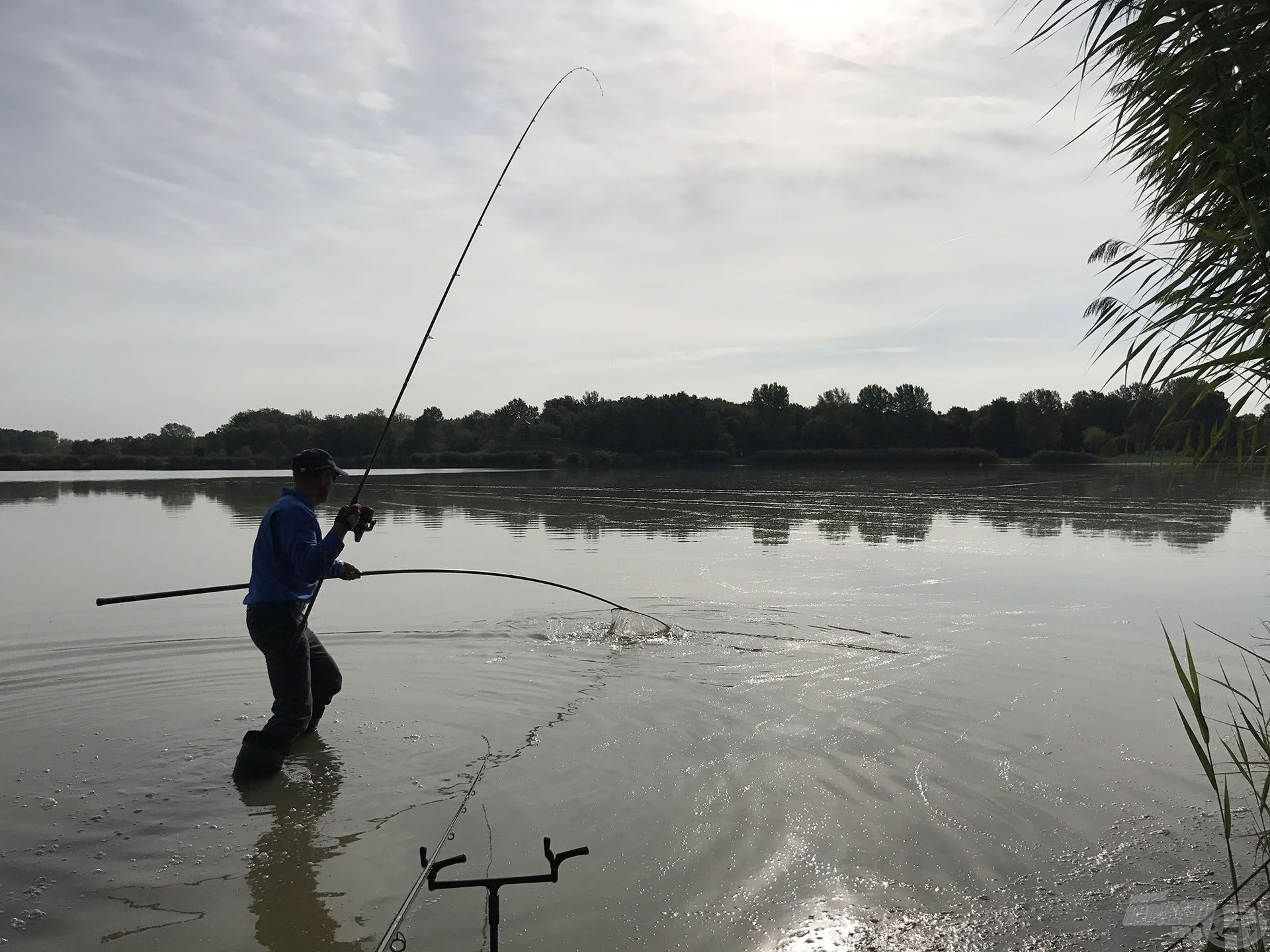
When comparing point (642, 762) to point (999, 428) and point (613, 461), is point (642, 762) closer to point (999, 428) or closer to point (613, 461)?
point (613, 461)

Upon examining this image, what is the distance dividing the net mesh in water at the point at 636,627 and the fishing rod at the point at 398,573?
0.19 feet

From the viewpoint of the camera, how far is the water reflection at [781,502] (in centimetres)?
2136

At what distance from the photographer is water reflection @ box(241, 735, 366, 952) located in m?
3.96

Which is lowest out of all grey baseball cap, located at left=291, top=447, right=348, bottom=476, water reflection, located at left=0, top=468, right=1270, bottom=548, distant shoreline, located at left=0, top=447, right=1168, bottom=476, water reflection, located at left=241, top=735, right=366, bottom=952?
water reflection, located at left=241, top=735, right=366, bottom=952

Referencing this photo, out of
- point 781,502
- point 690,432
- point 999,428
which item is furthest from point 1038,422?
point 781,502

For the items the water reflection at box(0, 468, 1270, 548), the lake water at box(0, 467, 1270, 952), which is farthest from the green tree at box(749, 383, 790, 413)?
the lake water at box(0, 467, 1270, 952)

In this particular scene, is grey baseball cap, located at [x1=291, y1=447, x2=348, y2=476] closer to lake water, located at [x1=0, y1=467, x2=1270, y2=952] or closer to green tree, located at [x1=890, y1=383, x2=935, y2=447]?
lake water, located at [x1=0, y1=467, x2=1270, y2=952]

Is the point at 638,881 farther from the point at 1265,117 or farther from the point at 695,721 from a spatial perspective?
the point at 1265,117

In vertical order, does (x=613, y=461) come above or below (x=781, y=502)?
above

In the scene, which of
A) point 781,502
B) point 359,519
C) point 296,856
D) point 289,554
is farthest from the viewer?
point 781,502

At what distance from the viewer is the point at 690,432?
338 feet

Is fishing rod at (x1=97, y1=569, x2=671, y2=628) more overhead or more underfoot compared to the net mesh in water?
more overhead

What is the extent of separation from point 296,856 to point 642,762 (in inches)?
88.2

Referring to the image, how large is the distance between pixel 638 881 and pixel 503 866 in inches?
26.4
